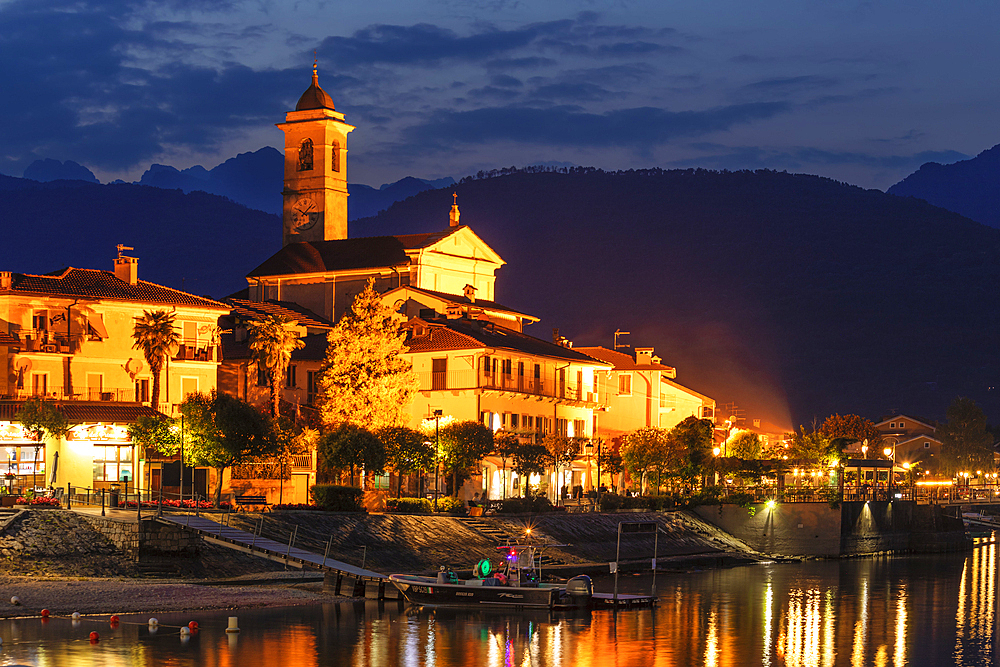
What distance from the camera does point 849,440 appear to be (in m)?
114

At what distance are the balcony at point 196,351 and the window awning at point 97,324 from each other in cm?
404

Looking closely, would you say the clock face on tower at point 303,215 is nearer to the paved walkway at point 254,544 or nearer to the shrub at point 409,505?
the shrub at point 409,505

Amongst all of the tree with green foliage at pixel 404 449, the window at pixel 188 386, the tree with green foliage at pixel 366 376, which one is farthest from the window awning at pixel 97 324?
→ the tree with green foliage at pixel 404 449

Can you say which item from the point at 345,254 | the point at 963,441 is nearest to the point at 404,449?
the point at 345,254

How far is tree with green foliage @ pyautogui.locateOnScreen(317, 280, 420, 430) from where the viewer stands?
7188 cm

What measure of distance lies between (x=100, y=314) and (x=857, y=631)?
42452mm

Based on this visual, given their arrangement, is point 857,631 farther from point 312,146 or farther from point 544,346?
point 312,146

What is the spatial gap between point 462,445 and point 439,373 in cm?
969

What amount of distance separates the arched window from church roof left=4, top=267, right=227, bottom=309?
37022 millimetres

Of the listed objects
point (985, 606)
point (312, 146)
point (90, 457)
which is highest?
point (312, 146)

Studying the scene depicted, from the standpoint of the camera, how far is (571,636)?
45031 millimetres

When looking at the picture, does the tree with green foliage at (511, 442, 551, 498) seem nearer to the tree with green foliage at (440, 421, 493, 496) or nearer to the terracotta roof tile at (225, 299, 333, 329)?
the tree with green foliage at (440, 421, 493, 496)

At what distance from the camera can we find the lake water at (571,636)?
38.9 metres

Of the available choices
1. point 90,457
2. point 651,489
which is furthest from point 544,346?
point 90,457
